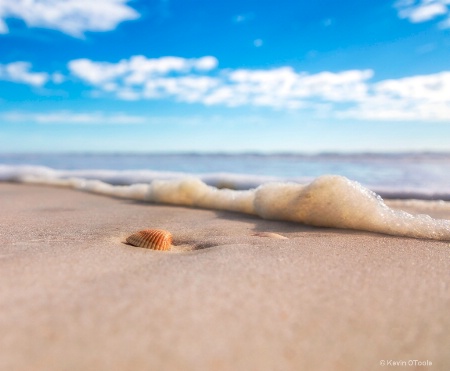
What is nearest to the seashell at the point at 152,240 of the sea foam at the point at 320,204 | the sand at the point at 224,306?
the sand at the point at 224,306

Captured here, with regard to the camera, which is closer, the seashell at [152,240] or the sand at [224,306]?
the sand at [224,306]

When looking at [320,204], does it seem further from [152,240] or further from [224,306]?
[224,306]

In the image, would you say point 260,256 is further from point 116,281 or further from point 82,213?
point 82,213

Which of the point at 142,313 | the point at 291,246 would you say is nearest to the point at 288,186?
the point at 291,246

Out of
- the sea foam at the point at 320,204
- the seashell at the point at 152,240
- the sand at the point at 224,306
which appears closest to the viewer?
the sand at the point at 224,306

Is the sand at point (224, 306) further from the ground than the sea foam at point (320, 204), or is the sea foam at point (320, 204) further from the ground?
the sea foam at point (320, 204)

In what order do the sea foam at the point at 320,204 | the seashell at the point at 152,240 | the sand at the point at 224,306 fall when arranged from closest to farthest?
the sand at the point at 224,306
the seashell at the point at 152,240
the sea foam at the point at 320,204

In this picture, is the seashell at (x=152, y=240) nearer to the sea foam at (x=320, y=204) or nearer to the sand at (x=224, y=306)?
the sand at (x=224, y=306)

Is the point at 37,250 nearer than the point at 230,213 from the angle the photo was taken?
Yes
